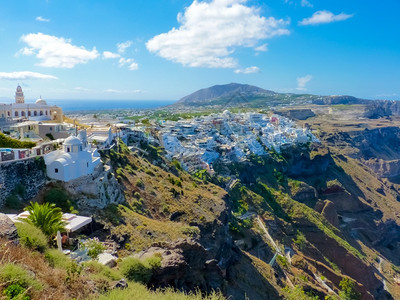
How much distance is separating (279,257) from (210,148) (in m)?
25.7

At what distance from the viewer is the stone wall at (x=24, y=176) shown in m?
17.0

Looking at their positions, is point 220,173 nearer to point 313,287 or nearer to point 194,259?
point 313,287

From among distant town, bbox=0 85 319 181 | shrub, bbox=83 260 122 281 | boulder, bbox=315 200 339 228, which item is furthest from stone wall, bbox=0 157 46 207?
boulder, bbox=315 200 339 228

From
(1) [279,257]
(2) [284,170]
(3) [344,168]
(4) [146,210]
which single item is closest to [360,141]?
(3) [344,168]

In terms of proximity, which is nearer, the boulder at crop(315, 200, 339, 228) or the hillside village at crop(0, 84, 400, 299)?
the hillside village at crop(0, 84, 400, 299)

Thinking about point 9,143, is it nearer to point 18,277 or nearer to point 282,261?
point 18,277

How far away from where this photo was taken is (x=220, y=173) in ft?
165

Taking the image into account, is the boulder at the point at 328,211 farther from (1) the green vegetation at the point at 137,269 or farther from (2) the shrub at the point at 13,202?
(2) the shrub at the point at 13,202

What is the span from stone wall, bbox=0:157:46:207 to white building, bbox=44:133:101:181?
1.69 ft

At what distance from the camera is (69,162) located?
1978 cm

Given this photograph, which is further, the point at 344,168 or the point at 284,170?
the point at 344,168

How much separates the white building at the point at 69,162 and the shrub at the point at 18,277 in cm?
1229

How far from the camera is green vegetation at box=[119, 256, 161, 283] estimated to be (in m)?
11.3

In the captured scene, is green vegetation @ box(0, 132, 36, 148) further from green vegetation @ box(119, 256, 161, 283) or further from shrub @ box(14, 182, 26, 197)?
green vegetation @ box(119, 256, 161, 283)
